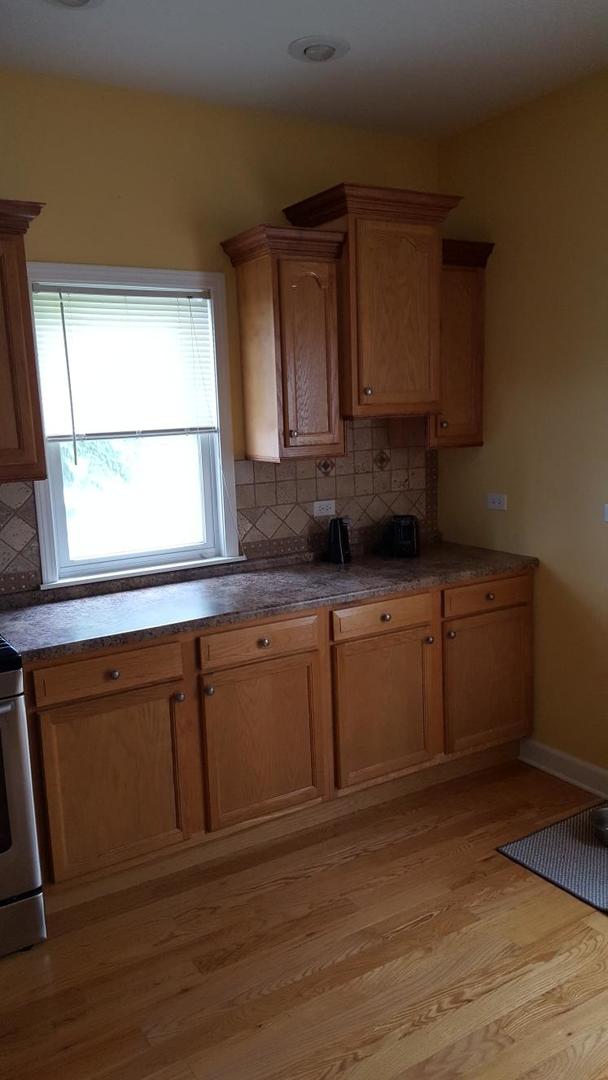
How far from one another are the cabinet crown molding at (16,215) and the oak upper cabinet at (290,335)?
847 millimetres

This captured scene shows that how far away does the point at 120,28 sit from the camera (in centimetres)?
259

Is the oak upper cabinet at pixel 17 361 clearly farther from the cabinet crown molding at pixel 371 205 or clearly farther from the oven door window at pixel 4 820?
the cabinet crown molding at pixel 371 205

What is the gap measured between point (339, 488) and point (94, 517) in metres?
1.11

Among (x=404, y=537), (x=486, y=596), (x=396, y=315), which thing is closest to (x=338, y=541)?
(x=404, y=537)

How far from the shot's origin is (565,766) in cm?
351

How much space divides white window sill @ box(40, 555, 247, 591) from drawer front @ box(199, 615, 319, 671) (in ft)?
1.97

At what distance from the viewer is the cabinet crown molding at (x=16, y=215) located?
253cm

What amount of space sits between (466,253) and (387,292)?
1.67ft

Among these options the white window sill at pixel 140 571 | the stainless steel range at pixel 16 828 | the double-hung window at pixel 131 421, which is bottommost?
the stainless steel range at pixel 16 828

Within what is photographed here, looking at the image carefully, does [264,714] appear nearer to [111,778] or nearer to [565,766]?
[111,778]

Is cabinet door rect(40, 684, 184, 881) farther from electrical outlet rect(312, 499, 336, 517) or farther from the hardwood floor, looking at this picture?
electrical outlet rect(312, 499, 336, 517)

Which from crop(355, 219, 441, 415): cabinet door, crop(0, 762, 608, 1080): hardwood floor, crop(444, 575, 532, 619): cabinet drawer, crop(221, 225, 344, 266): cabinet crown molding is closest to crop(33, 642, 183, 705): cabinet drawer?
crop(0, 762, 608, 1080): hardwood floor

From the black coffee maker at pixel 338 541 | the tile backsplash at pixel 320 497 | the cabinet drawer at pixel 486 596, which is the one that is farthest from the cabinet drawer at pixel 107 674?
the cabinet drawer at pixel 486 596

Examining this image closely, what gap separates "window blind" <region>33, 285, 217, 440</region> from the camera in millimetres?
3037
